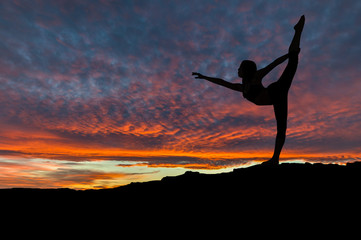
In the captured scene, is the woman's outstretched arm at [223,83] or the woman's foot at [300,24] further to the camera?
the woman's outstretched arm at [223,83]

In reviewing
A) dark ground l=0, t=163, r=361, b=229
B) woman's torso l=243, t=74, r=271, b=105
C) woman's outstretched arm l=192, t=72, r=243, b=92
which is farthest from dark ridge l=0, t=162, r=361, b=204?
woman's outstretched arm l=192, t=72, r=243, b=92

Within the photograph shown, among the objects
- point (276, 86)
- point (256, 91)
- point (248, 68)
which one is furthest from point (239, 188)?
point (248, 68)

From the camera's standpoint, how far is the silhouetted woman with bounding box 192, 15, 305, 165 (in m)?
5.72

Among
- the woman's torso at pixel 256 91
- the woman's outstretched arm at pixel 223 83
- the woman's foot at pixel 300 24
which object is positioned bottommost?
the woman's torso at pixel 256 91

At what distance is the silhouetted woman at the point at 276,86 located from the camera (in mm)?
5723

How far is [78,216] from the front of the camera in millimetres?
5129

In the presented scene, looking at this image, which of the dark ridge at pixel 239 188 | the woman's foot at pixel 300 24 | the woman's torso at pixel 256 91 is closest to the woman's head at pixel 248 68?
the woman's torso at pixel 256 91

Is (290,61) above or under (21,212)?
above

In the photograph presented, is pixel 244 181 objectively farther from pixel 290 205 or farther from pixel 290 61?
pixel 290 61

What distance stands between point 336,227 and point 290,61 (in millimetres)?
3614

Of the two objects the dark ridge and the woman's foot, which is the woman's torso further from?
the dark ridge

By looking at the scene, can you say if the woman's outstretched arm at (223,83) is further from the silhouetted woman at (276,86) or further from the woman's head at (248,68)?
the woman's head at (248,68)

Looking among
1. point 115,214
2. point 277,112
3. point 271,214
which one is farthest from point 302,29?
point 115,214

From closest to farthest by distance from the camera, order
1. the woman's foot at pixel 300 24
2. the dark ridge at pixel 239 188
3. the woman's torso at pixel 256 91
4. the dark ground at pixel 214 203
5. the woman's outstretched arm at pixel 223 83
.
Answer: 1. the dark ground at pixel 214 203
2. the dark ridge at pixel 239 188
3. the woman's foot at pixel 300 24
4. the woman's torso at pixel 256 91
5. the woman's outstretched arm at pixel 223 83
